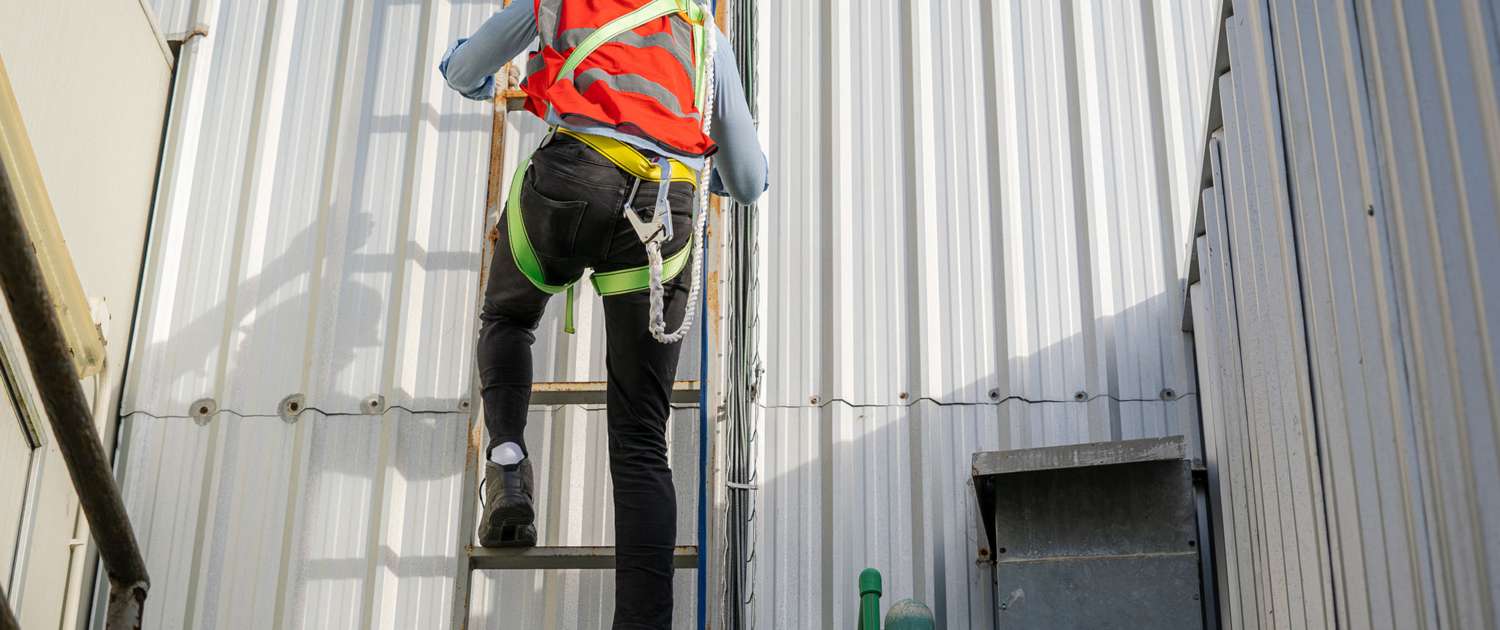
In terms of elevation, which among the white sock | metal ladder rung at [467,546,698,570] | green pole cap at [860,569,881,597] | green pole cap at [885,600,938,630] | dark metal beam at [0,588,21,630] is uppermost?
the white sock

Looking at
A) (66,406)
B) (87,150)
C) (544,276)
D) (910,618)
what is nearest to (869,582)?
(910,618)

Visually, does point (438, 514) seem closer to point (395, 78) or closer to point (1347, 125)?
point (395, 78)

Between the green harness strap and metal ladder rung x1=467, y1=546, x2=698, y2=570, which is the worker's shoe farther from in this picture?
the green harness strap

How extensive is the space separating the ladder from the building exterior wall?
1247 millimetres

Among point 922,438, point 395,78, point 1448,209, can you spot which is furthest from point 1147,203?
point 1448,209

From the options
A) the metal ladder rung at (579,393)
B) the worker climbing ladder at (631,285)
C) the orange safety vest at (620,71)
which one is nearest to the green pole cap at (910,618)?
the worker climbing ladder at (631,285)

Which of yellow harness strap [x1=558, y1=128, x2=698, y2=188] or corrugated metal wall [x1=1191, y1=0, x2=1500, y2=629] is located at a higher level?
yellow harness strap [x1=558, y1=128, x2=698, y2=188]

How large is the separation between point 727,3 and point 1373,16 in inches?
112

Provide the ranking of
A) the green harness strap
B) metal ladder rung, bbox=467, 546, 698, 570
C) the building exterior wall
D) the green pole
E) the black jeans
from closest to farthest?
the black jeans < the green harness strap < metal ladder rung, bbox=467, 546, 698, 570 < the green pole < the building exterior wall

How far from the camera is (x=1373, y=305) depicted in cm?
195

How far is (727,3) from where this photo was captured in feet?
14.9

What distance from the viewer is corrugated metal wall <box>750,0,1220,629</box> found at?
4.43m

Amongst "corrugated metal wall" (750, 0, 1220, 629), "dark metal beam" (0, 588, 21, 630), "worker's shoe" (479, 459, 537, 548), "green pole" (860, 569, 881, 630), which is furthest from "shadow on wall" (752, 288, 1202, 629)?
"dark metal beam" (0, 588, 21, 630)

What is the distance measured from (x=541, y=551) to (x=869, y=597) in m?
0.94
